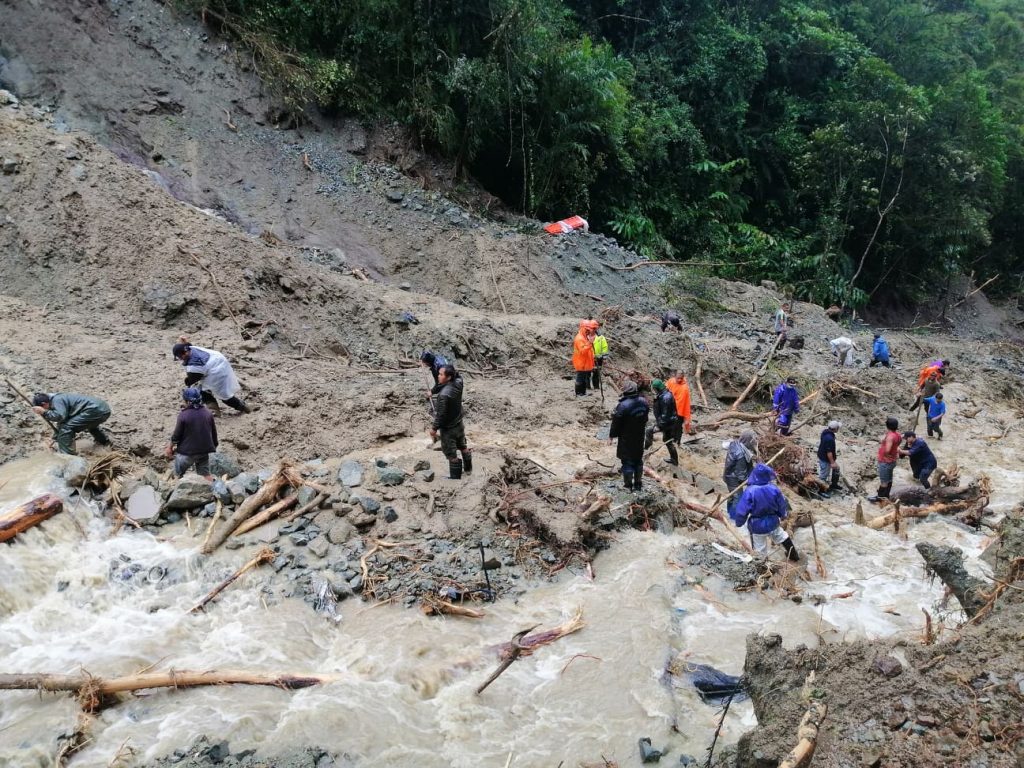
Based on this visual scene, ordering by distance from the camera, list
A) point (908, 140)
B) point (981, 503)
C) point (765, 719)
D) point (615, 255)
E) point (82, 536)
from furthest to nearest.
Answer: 1. point (908, 140)
2. point (615, 255)
3. point (981, 503)
4. point (82, 536)
5. point (765, 719)

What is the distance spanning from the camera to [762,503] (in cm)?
688

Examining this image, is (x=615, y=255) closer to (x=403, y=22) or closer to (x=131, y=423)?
(x=403, y=22)

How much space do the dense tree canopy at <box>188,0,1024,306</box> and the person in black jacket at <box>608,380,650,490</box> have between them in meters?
11.6

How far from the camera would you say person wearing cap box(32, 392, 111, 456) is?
7512 mm

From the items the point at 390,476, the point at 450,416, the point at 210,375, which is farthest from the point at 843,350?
the point at 210,375

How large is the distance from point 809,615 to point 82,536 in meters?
6.77

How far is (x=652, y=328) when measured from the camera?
50.8ft

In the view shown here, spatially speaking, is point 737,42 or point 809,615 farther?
point 737,42

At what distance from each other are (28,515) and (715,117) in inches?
849

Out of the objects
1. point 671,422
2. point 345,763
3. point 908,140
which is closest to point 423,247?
point 671,422

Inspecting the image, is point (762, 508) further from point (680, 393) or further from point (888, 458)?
point (888, 458)

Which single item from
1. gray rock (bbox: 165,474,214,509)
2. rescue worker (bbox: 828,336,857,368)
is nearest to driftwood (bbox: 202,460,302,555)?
gray rock (bbox: 165,474,214,509)

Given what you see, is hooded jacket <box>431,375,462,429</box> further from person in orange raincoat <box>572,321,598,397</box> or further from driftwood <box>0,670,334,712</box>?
person in orange raincoat <box>572,321,598,397</box>

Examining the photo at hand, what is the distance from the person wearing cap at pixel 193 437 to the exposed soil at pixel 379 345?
39 centimetres
